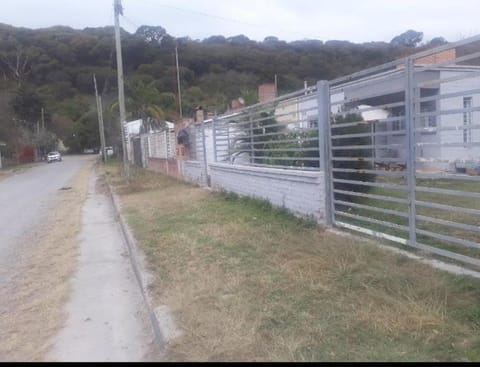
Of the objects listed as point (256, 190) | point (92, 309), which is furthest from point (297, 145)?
point (92, 309)

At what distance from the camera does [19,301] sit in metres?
5.90

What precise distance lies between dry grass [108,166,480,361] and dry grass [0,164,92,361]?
3.64 ft

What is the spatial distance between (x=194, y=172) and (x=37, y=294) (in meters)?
11.9

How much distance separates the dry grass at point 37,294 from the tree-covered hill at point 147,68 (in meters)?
17.5

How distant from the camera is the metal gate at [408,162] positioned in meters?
5.40

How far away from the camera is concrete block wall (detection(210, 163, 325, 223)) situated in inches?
320

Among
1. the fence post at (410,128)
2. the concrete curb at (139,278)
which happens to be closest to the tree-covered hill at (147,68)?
the concrete curb at (139,278)

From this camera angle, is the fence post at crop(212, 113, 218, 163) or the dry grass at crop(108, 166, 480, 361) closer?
the dry grass at crop(108, 166, 480, 361)

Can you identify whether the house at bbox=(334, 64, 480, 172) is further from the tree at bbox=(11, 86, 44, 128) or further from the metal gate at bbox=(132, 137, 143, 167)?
the tree at bbox=(11, 86, 44, 128)

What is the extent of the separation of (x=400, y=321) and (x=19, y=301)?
4.15 metres

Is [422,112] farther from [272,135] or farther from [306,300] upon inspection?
[272,135]

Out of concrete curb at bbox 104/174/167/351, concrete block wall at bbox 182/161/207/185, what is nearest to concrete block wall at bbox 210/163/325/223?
concrete curb at bbox 104/174/167/351

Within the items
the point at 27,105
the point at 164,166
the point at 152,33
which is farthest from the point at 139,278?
the point at 27,105

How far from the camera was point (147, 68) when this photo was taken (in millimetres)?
43656
